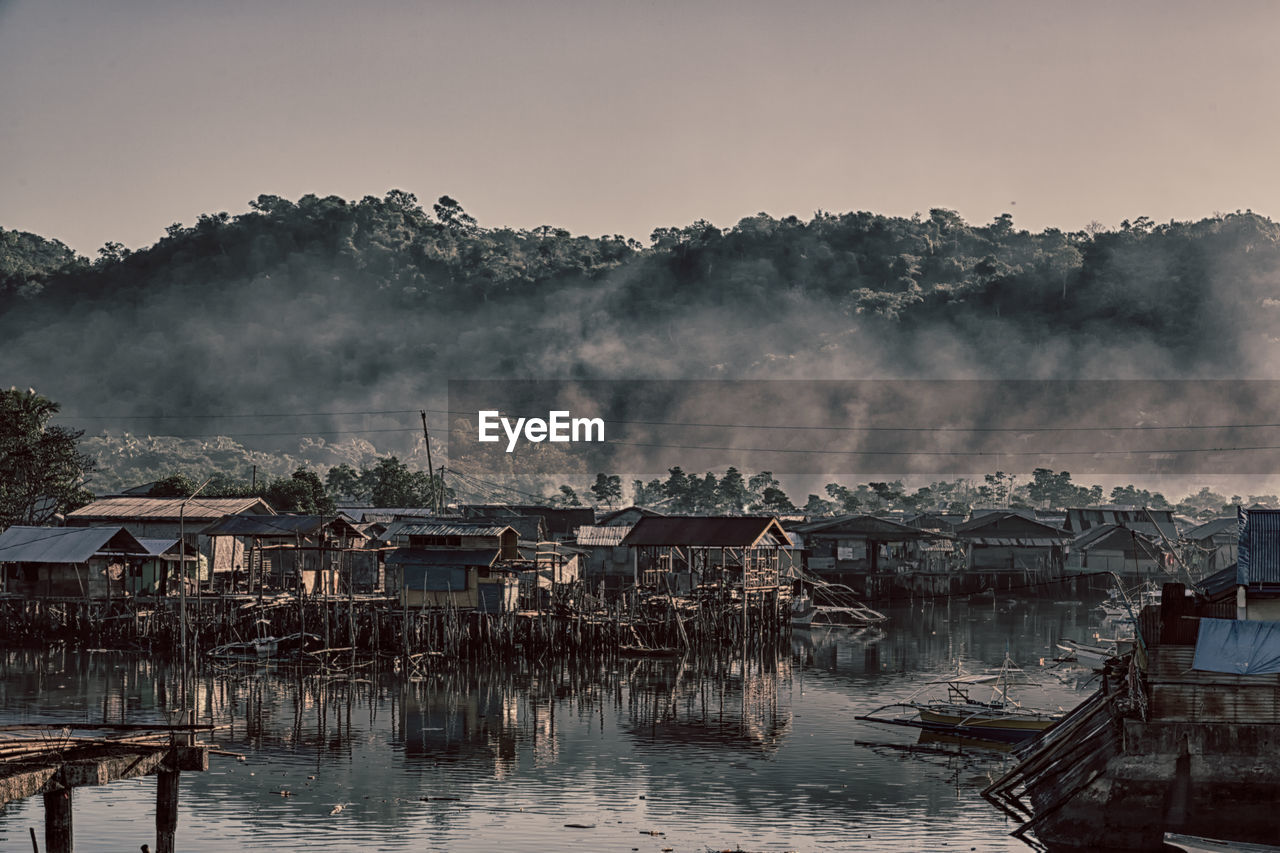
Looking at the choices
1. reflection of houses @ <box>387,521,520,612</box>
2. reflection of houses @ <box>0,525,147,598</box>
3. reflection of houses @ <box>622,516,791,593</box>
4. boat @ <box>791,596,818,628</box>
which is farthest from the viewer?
boat @ <box>791,596,818,628</box>

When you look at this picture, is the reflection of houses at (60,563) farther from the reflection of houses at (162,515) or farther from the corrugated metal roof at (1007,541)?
the corrugated metal roof at (1007,541)

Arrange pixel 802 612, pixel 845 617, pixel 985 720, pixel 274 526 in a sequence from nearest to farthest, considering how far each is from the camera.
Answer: pixel 985 720 → pixel 274 526 → pixel 802 612 → pixel 845 617

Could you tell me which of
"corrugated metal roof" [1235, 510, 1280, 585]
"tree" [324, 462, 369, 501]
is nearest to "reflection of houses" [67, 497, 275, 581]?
"tree" [324, 462, 369, 501]

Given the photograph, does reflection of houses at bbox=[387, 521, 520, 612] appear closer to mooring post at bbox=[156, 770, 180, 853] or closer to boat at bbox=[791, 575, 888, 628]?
boat at bbox=[791, 575, 888, 628]

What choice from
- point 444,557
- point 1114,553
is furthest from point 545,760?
point 1114,553

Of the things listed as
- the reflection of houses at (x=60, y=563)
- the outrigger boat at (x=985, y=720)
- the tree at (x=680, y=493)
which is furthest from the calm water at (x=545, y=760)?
the tree at (x=680, y=493)

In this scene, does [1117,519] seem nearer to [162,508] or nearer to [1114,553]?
[1114,553]

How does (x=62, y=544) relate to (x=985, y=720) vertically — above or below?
above

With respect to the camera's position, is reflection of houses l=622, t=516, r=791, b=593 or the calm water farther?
reflection of houses l=622, t=516, r=791, b=593
